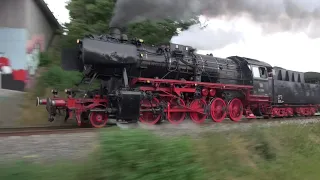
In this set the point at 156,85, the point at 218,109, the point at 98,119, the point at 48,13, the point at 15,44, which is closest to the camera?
the point at 98,119

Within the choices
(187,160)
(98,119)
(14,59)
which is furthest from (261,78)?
(187,160)

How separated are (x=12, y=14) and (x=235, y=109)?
1110 cm

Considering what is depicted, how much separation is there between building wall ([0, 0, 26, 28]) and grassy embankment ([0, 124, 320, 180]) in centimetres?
1247

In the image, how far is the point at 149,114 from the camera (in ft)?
43.6

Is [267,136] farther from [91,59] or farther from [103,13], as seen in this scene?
[103,13]

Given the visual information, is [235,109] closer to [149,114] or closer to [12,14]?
[149,114]

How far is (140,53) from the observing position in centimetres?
1283

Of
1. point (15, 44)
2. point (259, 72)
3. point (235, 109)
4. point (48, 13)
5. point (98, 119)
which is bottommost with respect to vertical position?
point (98, 119)

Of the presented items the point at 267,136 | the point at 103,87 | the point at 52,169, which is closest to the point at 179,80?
the point at 103,87

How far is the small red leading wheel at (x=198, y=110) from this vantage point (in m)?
14.4

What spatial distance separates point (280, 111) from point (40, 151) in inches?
639

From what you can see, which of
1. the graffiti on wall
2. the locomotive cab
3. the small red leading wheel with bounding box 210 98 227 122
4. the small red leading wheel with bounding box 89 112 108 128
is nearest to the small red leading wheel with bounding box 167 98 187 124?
the small red leading wheel with bounding box 210 98 227 122

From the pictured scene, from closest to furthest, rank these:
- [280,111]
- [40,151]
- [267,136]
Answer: [40,151] < [267,136] < [280,111]

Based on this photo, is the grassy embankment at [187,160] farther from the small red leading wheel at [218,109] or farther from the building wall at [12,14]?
the building wall at [12,14]
